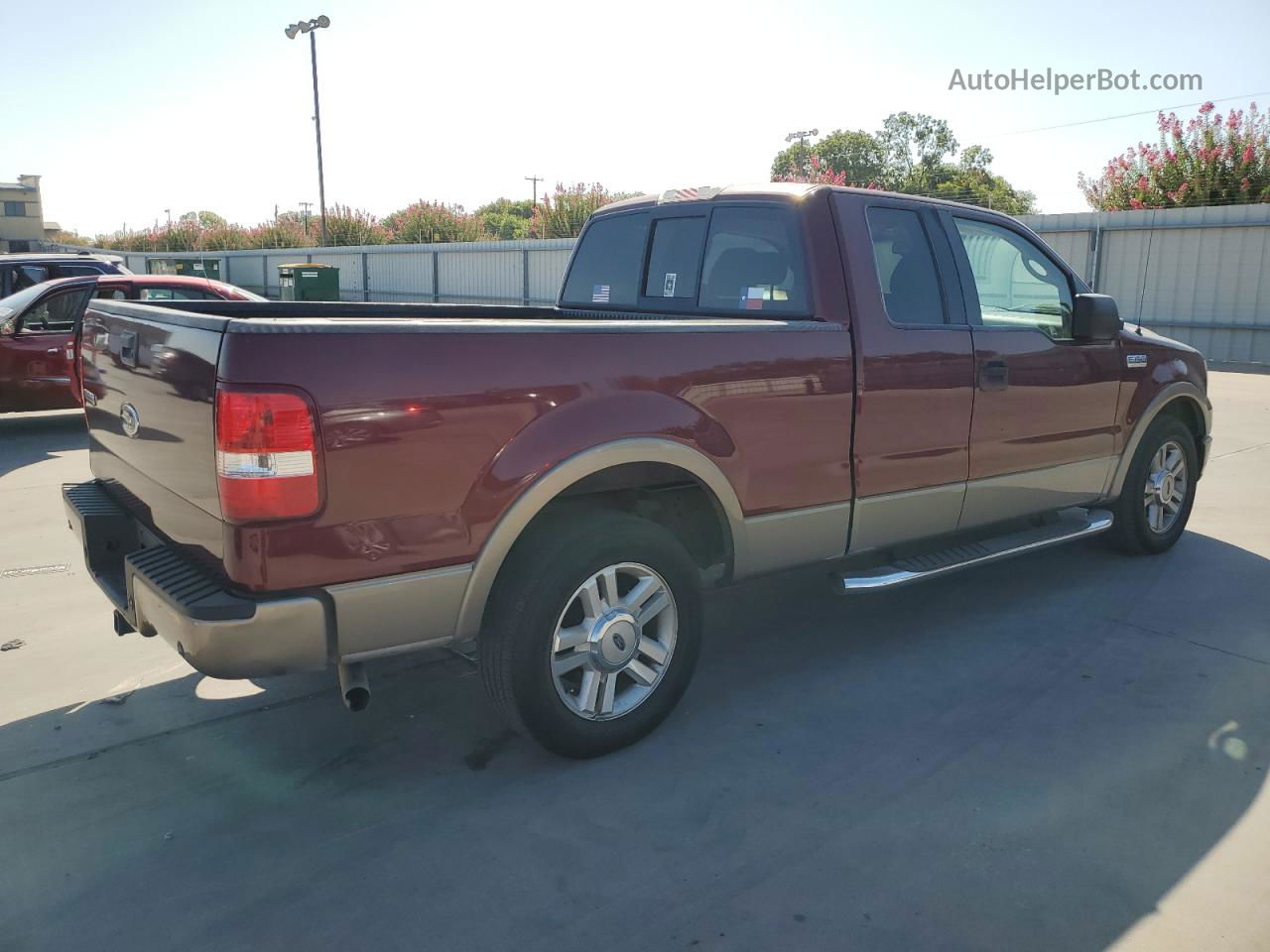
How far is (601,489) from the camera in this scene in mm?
3406

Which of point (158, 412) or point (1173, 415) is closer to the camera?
point (158, 412)

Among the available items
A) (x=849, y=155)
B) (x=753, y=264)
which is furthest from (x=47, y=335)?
(x=849, y=155)

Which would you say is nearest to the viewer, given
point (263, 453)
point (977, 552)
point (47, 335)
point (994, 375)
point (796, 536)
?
point (263, 453)

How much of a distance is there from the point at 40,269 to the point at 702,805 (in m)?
10.7

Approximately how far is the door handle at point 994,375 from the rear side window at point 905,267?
294 millimetres

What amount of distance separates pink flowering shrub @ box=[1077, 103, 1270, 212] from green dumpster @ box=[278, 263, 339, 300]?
56.0 feet

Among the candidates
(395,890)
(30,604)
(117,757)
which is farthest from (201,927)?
(30,604)

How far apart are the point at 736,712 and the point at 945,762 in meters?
0.79

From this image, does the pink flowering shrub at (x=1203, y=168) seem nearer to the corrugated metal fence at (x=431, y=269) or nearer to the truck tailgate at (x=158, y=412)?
the corrugated metal fence at (x=431, y=269)

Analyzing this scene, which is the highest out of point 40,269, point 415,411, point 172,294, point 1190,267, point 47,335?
point 1190,267

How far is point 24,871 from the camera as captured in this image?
2.78m

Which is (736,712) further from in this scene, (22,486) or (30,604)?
(22,486)

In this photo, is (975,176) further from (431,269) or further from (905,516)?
(905,516)

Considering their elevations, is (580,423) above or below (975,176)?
below
